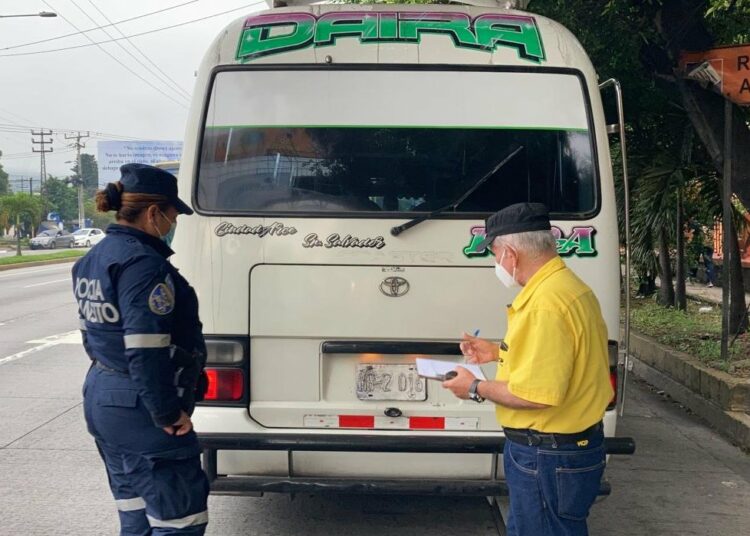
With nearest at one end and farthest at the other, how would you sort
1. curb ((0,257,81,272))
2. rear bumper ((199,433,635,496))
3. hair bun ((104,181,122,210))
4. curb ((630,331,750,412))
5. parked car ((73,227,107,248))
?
hair bun ((104,181,122,210)) < rear bumper ((199,433,635,496)) < curb ((630,331,750,412)) < curb ((0,257,81,272)) < parked car ((73,227,107,248))

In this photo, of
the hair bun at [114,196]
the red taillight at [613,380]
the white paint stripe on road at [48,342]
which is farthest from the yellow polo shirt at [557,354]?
the white paint stripe on road at [48,342]

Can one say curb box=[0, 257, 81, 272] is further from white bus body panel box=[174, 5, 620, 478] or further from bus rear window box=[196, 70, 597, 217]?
white bus body panel box=[174, 5, 620, 478]

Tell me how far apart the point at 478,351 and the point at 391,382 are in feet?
2.33

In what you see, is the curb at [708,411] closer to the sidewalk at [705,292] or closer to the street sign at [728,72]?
the street sign at [728,72]

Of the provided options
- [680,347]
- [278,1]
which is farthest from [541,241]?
[680,347]

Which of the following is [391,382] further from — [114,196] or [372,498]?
[114,196]

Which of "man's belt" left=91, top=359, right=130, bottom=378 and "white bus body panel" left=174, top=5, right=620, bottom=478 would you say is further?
"white bus body panel" left=174, top=5, right=620, bottom=478

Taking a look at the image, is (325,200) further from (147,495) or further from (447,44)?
(147,495)

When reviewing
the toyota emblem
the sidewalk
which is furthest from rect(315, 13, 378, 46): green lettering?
the sidewalk

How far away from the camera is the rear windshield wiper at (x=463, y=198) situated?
3898 millimetres

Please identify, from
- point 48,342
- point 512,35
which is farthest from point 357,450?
point 48,342

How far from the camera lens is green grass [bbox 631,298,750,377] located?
25.5ft

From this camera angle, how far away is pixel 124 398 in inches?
114

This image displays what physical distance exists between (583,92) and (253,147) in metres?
1.70
